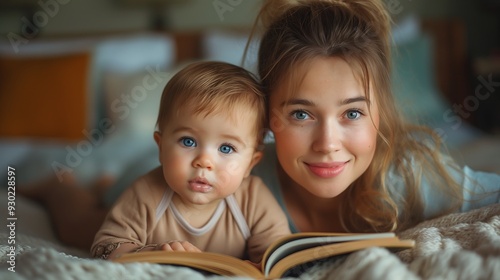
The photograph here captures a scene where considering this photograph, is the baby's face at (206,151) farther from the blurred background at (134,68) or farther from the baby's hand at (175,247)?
the blurred background at (134,68)

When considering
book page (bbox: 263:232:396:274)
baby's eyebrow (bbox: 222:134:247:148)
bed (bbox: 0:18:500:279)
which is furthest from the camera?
bed (bbox: 0:18:500:279)

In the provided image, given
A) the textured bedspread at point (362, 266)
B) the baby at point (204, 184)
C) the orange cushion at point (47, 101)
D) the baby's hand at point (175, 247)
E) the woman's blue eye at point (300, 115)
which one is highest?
the orange cushion at point (47, 101)

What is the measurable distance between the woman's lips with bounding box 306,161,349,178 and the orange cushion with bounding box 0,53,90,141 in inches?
60.9

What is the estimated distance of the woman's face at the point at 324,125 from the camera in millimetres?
1030

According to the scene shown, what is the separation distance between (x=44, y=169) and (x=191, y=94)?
119cm

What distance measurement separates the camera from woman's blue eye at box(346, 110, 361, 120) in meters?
1.05

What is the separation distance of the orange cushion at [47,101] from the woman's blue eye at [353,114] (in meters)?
1.60

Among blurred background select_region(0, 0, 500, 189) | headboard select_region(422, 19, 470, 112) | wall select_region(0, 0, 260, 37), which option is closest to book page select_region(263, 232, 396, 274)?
blurred background select_region(0, 0, 500, 189)

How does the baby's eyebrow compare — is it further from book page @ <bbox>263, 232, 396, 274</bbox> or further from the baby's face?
book page @ <bbox>263, 232, 396, 274</bbox>

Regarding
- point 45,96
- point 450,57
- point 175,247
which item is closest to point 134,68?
point 45,96

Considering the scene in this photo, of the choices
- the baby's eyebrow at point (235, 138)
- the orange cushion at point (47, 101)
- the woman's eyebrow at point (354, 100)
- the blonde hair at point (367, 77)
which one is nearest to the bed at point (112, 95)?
the orange cushion at point (47, 101)

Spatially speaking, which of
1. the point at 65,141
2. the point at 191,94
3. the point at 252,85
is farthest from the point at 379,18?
the point at 65,141

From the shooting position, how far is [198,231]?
1058 millimetres

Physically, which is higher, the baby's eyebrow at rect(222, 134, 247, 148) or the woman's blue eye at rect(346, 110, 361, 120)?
the woman's blue eye at rect(346, 110, 361, 120)
